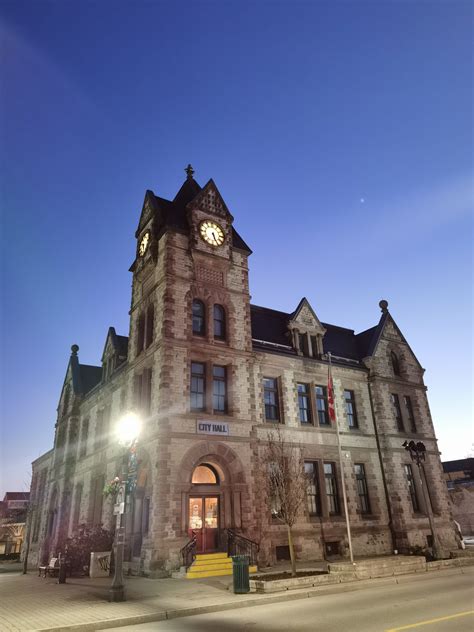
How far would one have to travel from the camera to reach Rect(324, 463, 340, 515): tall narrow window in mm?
23578

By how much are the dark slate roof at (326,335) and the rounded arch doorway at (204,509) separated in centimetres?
790

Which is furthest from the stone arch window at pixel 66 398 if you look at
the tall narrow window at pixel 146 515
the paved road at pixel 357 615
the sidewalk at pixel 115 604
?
the paved road at pixel 357 615

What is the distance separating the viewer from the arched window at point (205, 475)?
1984cm

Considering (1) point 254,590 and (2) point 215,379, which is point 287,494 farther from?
(2) point 215,379

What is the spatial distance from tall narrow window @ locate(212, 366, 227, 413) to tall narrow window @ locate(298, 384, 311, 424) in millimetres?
5446

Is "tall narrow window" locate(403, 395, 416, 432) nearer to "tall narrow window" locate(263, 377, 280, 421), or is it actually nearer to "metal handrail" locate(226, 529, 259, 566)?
"tall narrow window" locate(263, 377, 280, 421)

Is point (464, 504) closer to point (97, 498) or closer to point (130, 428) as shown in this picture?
point (97, 498)

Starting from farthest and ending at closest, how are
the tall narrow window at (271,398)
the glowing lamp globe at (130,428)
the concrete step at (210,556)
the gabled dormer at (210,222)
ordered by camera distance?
the gabled dormer at (210,222), the tall narrow window at (271,398), the concrete step at (210,556), the glowing lamp globe at (130,428)

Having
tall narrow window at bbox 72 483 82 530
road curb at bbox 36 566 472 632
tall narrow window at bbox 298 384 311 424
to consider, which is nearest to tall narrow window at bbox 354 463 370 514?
tall narrow window at bbox 298 384 311 424

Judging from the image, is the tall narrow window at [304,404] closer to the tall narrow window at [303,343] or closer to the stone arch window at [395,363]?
the tall narrow window at [303,343]

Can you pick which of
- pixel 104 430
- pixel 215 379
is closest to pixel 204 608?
pixel 215 379

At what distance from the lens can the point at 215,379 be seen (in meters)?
22.0

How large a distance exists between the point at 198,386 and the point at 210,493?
4968 millimetres

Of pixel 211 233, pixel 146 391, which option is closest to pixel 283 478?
pixel 146 391
